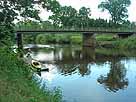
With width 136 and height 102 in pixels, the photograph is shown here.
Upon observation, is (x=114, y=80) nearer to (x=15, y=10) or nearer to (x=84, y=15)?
(x=15, y=10)

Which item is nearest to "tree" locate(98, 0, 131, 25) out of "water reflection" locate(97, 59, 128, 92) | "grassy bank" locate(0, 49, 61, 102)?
"water reflection" locate(97, 59, 128, 92)

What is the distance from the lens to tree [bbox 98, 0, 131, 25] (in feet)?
421

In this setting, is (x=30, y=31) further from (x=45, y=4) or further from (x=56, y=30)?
(x=45, y=4)

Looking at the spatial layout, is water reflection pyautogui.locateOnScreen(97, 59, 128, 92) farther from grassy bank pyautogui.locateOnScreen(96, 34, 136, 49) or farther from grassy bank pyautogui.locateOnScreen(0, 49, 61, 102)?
grassy bank pyautogui.locateOnScreen(96, 34, 136, 49)

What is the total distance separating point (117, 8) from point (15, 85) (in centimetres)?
11400

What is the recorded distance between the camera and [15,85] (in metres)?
17.2

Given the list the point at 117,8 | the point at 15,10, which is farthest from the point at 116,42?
the point at 15,10

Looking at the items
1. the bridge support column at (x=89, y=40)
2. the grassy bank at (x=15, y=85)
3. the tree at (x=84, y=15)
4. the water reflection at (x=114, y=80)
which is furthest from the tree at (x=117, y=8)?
the grassy bank at (x=15, y=85)

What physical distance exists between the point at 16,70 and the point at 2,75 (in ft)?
7.20

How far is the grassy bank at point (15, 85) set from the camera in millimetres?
14672

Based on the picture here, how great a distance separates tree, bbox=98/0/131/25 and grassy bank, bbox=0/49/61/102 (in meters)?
108

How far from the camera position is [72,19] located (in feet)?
436

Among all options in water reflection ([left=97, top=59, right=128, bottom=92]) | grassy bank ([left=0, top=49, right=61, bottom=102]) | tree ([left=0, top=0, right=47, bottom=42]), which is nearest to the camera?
grassy bank ([left=0, top=49, right=61, bottom=102])

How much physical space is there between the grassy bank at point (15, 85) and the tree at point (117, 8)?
354 feet
